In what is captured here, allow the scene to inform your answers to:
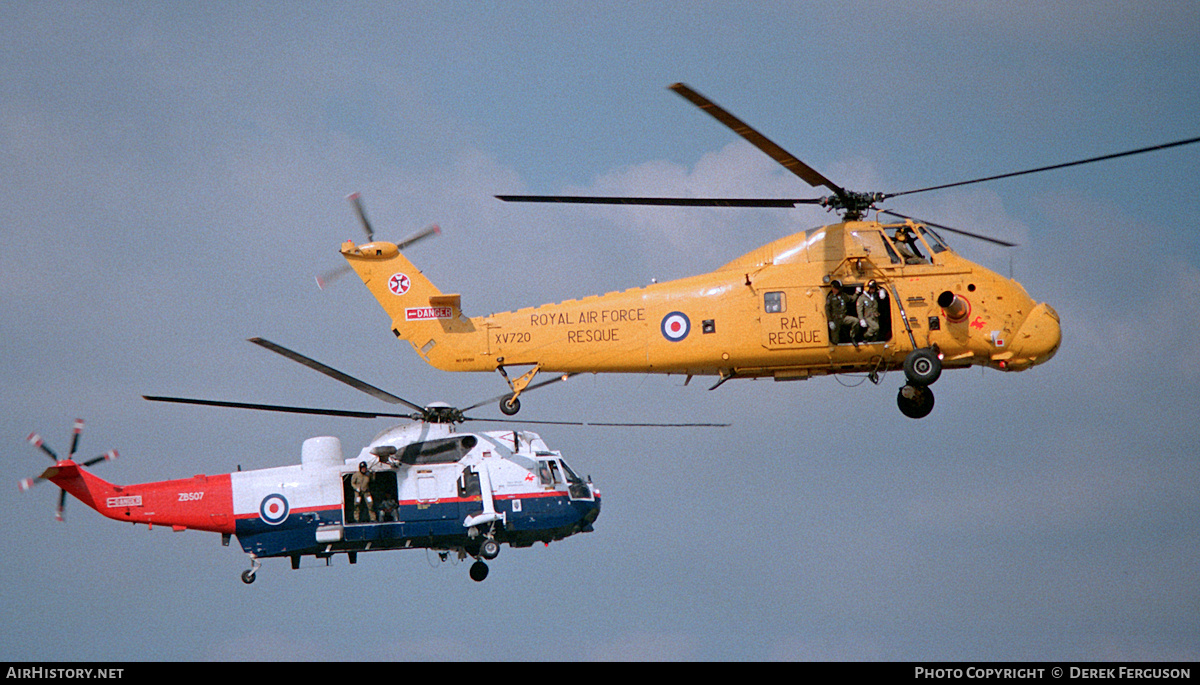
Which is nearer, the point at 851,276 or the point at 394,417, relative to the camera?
the point at 851,276

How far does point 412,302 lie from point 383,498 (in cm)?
608

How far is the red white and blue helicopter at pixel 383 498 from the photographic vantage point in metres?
37.1

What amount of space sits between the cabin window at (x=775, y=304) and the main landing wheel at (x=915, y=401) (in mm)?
3188

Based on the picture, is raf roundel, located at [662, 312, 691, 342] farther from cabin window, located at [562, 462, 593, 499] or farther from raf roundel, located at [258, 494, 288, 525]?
raf roundel, located at [258, 494, 288, 525]

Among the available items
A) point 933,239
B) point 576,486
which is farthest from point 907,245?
point 576,486

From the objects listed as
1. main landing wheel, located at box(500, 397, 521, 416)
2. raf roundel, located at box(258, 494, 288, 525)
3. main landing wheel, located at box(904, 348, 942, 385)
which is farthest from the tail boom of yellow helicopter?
raf roundel, located at box(258, 494, 288, 525)

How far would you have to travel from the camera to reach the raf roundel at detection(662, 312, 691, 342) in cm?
3148

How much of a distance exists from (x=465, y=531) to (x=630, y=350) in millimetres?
8262

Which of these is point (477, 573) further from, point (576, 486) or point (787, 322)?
point (787, 322)

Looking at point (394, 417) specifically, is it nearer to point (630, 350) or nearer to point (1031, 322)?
point (630, 350)

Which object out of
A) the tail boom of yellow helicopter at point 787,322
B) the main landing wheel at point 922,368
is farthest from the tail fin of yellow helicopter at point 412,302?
the main landing wheel at point 922,368
